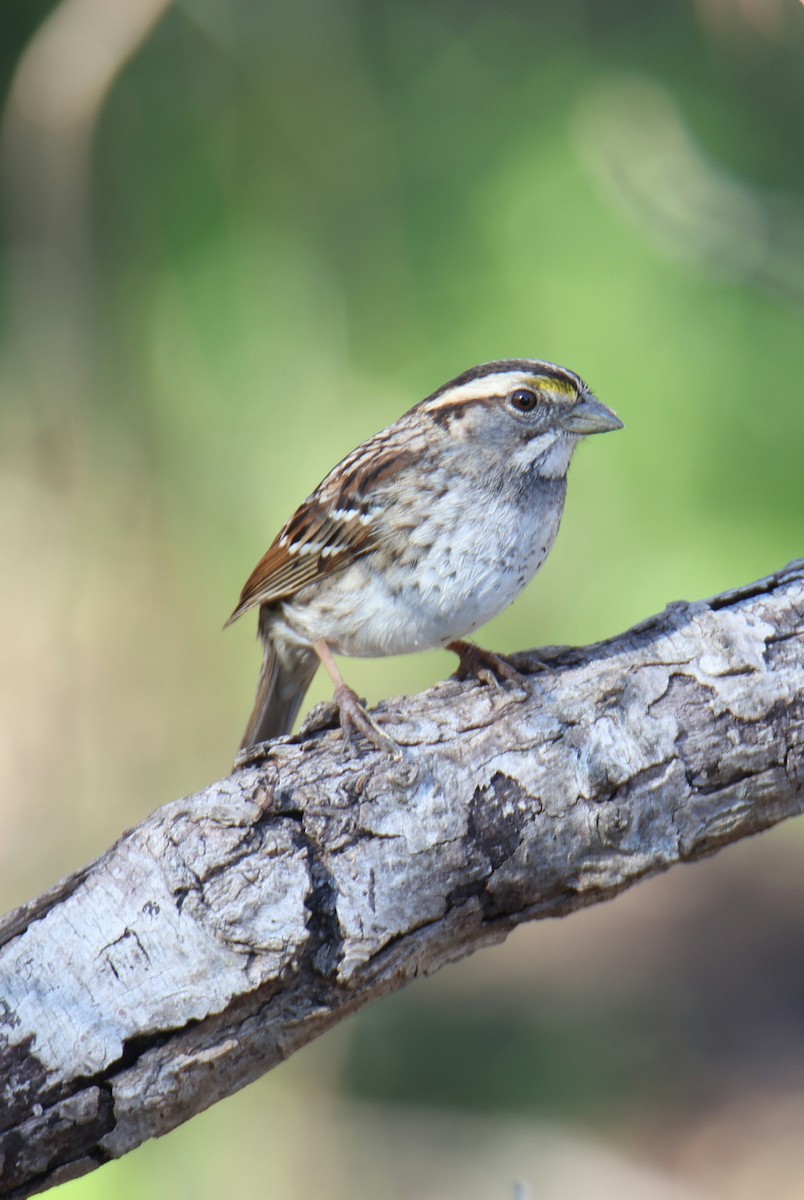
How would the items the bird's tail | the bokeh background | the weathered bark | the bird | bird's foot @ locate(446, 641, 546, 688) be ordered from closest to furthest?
the weathered bark < bird's foot @ locate(446, 641, 546, 688) < the bird < the bird's tail < the bokeh background

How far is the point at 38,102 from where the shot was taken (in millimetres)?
4570

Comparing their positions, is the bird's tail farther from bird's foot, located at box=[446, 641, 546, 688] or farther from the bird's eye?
the bird's eye

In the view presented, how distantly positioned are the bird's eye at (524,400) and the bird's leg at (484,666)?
583mm

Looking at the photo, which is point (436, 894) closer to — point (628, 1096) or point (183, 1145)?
point (183, 1145)

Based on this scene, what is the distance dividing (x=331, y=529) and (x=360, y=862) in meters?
1.13

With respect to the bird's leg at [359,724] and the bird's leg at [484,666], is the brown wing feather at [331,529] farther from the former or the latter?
the bird's leg at [359,724]

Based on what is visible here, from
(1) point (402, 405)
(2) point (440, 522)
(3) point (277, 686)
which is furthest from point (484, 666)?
(1) point (402, 405)

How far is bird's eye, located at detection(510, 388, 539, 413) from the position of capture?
114 inches

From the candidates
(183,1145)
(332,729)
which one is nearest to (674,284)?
(332,729)

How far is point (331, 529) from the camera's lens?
9.72ft

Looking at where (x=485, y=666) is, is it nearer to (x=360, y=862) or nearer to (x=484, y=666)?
(x=484, y=666)

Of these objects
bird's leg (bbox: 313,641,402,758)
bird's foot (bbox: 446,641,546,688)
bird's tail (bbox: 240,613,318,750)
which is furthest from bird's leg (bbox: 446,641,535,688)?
bird's tail (bbox: 240,613,318,750)

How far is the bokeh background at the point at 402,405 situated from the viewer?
4.70m

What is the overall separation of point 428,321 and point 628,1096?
3.35 meters
